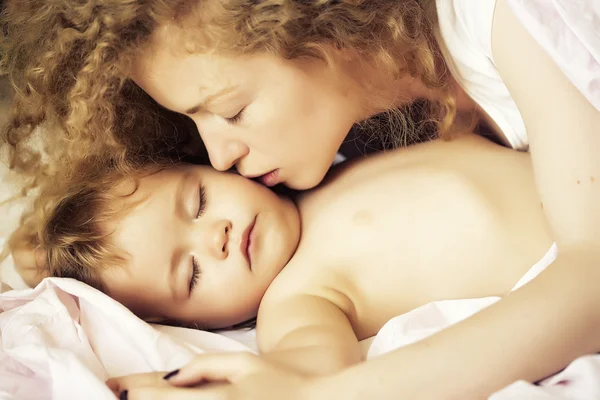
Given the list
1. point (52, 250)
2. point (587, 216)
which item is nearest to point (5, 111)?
point (52, 250)

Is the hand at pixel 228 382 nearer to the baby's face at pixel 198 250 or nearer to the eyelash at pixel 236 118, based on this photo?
the baby's face at pixel 198 250

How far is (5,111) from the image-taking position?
143cm

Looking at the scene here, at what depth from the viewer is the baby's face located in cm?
112

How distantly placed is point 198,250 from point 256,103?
27cm

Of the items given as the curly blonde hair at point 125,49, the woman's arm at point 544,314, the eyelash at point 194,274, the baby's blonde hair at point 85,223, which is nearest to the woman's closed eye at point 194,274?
the eyelash at point 194,274

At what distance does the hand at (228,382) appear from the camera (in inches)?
30.2

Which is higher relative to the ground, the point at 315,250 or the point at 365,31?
the point at 365,31

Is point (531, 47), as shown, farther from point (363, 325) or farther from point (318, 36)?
point (363, 325)

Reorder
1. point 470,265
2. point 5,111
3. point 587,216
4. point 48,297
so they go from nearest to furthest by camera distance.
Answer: point 587,216 < point 470,265 < point 48,297 < point 5,111

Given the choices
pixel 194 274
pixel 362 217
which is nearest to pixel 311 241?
pixel 362 217

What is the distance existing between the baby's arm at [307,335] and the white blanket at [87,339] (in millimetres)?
48

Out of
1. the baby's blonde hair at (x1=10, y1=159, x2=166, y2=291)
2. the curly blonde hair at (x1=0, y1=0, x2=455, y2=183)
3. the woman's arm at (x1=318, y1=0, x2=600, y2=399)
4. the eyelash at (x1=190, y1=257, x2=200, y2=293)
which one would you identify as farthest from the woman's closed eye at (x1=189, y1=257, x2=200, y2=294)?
the woman's arm at (x1=318, y1=0, x2=600, y2=399)

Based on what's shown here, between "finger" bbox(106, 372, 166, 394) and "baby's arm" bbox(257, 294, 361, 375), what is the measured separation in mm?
136

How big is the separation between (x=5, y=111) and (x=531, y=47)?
3.48 feet
